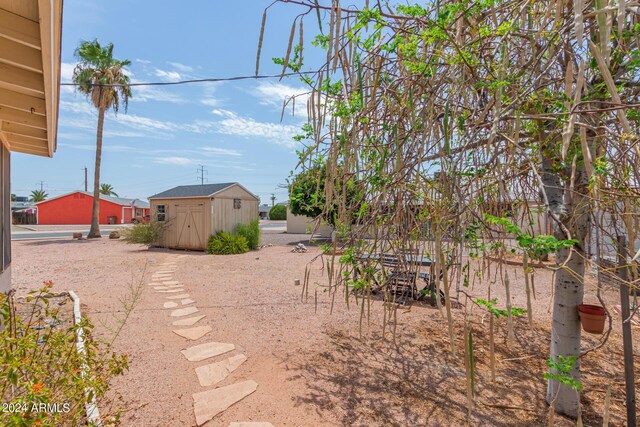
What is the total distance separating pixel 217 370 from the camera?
2762 millimetres

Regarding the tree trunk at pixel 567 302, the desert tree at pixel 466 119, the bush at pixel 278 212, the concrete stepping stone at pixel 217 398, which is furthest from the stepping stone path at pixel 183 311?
the bush at pixel 278 212

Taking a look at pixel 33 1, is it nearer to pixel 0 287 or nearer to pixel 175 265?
pixel 0 287

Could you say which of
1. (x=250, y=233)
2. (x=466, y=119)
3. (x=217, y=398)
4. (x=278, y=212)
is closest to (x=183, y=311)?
(x=217, y=398)

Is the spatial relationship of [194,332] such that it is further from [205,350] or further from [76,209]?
[76,209]

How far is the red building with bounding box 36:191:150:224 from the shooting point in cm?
3005

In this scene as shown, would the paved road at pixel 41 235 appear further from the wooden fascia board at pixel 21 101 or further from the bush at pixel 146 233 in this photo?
the wooden fascia board at pixel 21 101

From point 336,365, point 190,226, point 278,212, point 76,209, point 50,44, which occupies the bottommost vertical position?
point 336,365

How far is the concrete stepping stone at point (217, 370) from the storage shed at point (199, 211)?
8.66m

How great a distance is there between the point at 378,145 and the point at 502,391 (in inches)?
93.9

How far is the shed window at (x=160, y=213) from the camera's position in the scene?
1200cm

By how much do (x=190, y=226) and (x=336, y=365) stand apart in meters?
9.96

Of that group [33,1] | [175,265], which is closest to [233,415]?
[33,1]

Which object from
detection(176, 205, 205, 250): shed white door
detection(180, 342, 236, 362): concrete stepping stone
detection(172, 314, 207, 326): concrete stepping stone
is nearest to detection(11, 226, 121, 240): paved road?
detection(176, 205, 205, 250): shed white door

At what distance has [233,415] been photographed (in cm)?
215
